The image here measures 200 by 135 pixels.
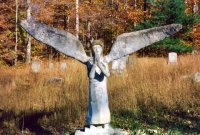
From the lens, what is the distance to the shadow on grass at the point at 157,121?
17.2ft

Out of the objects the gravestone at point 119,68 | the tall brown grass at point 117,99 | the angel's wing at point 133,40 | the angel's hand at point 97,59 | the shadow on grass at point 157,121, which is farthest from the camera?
the gravestone at point 119,68

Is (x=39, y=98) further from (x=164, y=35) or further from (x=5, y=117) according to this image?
(x=164, y=35)

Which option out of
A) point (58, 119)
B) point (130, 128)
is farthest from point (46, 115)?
point (130, 128)

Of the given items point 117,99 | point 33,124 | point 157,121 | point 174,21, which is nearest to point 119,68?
point 117,99

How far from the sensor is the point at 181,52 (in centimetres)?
1877

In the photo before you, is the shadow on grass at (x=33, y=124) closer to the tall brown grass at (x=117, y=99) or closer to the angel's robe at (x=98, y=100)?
the tall brown grass at (x=117, y=99)

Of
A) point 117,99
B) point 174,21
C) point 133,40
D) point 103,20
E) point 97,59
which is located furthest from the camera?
point 103,20

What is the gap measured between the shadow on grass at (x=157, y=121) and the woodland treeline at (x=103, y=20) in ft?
36.8

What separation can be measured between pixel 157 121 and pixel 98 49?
3118mm

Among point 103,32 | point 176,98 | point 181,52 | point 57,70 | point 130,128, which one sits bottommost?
point 130,128

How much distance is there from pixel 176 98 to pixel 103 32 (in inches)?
778

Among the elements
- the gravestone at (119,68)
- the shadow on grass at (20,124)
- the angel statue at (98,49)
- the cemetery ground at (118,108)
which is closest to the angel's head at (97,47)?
the angel statue at (98,49)

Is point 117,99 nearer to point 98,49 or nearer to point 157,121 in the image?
point 157,121

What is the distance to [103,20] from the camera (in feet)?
68.3
